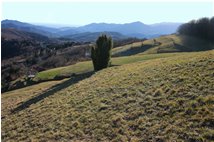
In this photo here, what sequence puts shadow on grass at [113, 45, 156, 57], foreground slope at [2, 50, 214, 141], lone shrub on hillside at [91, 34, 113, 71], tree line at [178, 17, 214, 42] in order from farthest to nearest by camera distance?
1. tree line at [178, 17, 214, 42]
2. shadow on grass at [113, 45, 156, 57]
3. lone shrub on hillside at [91, 34, 113, 71]
4. foreground slope at [2, 50, 214, 141]

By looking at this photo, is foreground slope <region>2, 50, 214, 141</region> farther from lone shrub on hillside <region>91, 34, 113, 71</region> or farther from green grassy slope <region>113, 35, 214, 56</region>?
green grassy slope <region>113, 35, 214, 56</region>

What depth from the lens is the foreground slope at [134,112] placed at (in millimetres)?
15398

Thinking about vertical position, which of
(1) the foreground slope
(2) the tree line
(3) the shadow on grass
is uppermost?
(2) the tree line

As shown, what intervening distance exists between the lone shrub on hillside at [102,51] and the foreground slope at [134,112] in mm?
18964

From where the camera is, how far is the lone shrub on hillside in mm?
47406

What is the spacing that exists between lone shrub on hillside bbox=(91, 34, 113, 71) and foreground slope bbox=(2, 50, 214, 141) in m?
19.0

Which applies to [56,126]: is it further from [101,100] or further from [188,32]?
[188,32]

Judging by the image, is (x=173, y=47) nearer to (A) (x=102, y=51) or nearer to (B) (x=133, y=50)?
(B) (x=133, y=50)

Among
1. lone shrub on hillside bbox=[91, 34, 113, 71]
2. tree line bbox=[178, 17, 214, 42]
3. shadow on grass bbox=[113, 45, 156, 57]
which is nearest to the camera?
lone shrub on hillside bbox=[91, 34, 113, 71]

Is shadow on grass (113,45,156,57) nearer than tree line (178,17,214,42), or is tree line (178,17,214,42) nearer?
shadow on grass (113,45,156,57)

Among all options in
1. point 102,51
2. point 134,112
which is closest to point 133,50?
point 102,51

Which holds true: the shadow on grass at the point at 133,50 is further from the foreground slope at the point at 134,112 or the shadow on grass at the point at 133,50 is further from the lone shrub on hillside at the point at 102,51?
the foreground slope at the point at 134,112

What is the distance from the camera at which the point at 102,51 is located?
1876 inches

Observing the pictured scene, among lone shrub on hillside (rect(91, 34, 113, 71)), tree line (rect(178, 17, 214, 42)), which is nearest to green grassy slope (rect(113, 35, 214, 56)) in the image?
tree line (rect(178, 17, 214, 42))
